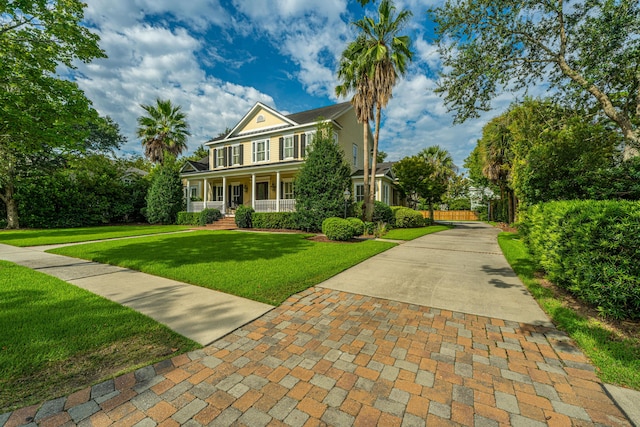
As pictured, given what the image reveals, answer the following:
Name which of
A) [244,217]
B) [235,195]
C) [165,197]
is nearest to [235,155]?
[235,195]

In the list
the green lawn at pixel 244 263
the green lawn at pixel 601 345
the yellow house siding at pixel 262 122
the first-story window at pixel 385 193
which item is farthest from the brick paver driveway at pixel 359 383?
the yellow house siding at pixel 262 122

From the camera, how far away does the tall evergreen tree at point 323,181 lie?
1297 cm

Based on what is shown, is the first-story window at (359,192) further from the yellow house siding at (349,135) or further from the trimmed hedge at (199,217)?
the trimmed hedge at (199,217)

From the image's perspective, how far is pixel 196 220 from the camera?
18766 millimetres

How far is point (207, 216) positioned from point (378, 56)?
1469 centimetres

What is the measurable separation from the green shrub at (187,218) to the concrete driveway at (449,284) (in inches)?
617

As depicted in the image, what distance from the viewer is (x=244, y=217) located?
16.6 m

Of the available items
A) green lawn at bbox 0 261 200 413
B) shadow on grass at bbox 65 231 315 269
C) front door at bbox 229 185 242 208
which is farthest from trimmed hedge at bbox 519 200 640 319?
front door at bbox 229 185 242 208

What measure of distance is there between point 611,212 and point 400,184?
1929cm

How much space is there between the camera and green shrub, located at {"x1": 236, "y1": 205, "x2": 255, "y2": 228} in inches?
654

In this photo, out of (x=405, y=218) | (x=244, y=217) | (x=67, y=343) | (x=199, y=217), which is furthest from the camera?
(x=199, y=217)

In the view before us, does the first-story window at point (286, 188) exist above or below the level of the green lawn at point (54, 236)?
above

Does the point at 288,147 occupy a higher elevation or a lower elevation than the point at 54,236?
higher

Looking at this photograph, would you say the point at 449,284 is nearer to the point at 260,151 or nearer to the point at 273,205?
the point at 273,205
